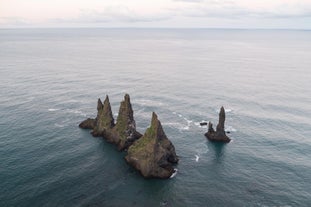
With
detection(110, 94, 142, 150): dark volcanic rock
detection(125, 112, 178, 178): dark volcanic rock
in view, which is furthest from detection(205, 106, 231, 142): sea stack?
detection(110, 94, 142, 150): dark volcanic rock

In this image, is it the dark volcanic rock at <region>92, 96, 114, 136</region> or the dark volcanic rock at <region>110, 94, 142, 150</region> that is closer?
the dark volcanic rock at <region>110, 94, 142, 150</region>

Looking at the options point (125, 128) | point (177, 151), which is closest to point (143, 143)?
point (125, 128)

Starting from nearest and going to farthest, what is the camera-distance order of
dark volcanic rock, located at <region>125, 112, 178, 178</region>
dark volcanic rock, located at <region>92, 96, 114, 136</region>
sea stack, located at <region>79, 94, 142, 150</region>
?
1. dark volcanic rock, located at <region>125, 112, 178, 178</region>
2. sea stack, located at <region>79, 94, 142, 150</region>
3. dark volcanic rock, located at <region>92, 96, 114, 136</region>

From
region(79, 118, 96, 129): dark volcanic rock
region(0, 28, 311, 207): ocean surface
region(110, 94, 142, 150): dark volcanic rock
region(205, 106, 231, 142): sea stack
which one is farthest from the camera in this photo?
region(79, 118, 96, 129): dark volcanic rock

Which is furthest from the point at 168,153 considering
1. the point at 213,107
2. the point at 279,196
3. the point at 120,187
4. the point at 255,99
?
the point at 255,99

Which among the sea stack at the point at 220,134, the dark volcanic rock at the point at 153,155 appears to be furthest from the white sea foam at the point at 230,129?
the dark volcanic rock at the point at 153,155

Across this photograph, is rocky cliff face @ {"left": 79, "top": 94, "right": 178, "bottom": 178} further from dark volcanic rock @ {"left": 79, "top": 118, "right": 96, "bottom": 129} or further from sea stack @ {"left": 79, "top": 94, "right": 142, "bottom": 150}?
dark volcanic rock @ {"left": 79, "top": 118, "right": 96, "bottom": 129}

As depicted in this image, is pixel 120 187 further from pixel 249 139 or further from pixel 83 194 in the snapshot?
pixel 249 139
